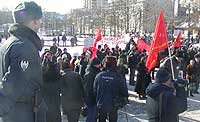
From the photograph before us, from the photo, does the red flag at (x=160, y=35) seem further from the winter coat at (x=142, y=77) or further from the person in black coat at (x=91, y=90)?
the winter coat at (x=142, y=77)

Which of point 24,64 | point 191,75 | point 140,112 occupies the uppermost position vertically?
point 24,64

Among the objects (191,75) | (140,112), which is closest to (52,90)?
(140,112)

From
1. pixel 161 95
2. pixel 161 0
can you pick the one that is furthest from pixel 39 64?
pixel 161 0

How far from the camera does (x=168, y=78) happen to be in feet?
18.1

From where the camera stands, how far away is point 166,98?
5379mm

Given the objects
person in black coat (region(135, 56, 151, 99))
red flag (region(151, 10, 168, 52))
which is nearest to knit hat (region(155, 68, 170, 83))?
red flag (region(151, 10, 168, 52))

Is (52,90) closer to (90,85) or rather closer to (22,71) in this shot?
(90,85)

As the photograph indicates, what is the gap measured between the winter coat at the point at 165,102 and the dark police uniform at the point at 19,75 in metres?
2.55

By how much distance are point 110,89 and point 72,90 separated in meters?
0.90

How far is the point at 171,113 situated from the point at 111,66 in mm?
2032

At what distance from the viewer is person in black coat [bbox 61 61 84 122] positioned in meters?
7.71

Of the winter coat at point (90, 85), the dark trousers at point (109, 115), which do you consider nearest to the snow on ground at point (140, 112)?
the winter coat at point (90, 85)

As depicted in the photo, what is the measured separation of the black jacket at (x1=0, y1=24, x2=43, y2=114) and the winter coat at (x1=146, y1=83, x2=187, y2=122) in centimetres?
260

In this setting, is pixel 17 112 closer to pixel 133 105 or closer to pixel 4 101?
pixel 4 101
